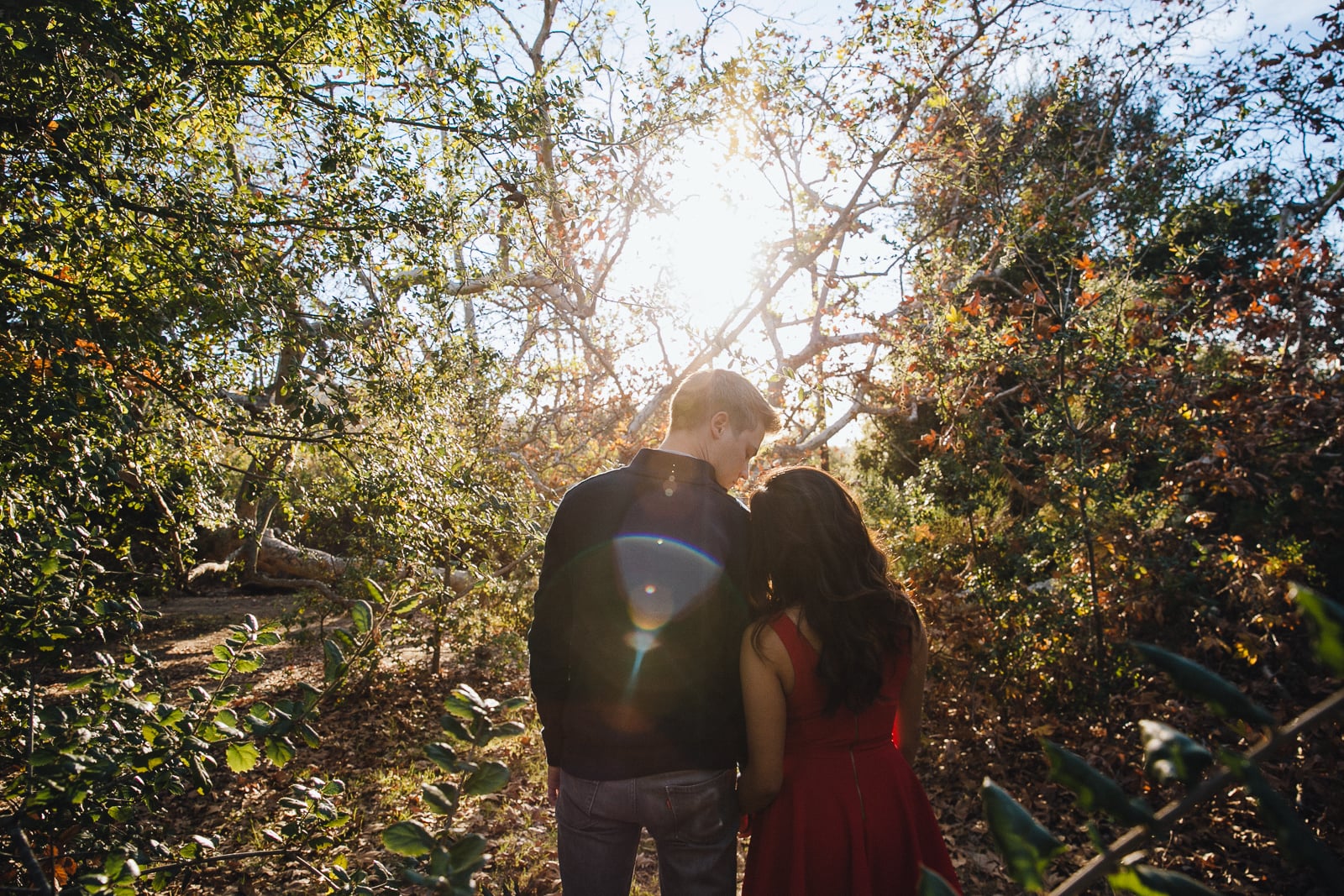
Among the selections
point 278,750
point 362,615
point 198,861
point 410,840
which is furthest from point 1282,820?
point 198,861

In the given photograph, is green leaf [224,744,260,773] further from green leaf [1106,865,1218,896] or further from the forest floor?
the forest floor

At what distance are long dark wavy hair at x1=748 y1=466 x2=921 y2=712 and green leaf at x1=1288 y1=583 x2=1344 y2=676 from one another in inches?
65.8

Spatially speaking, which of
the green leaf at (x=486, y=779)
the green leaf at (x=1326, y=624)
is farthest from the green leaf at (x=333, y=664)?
the green leaf at (x=1326, y=624)

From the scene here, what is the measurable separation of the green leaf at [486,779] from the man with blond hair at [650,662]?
41.8 inches

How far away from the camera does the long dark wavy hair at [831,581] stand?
210 centimetres

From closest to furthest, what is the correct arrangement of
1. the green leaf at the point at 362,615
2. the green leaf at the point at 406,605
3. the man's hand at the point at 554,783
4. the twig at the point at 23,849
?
the twig at the point at 23,849, the green leaf at the point at 362,615, the green leaf at the point at 406,605, the man's hand at the point at 554,783

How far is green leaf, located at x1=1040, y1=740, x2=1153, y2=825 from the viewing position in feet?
1.75

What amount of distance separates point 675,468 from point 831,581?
0.61 metres

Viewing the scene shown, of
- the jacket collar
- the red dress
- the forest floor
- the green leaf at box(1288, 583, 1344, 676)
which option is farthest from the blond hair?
the forest floor

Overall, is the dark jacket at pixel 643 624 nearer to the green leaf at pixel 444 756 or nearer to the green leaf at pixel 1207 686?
the green leaf at pixel 444 756

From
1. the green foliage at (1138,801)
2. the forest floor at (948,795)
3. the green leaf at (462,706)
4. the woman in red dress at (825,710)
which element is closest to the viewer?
the green foliage at (1138,801)

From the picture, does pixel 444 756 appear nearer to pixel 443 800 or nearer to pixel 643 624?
pixel 443 800

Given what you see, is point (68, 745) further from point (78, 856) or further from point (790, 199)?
point (790, 199)

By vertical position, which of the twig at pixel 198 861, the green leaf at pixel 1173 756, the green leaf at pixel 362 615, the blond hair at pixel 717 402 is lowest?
the twig at pixel 198 861
